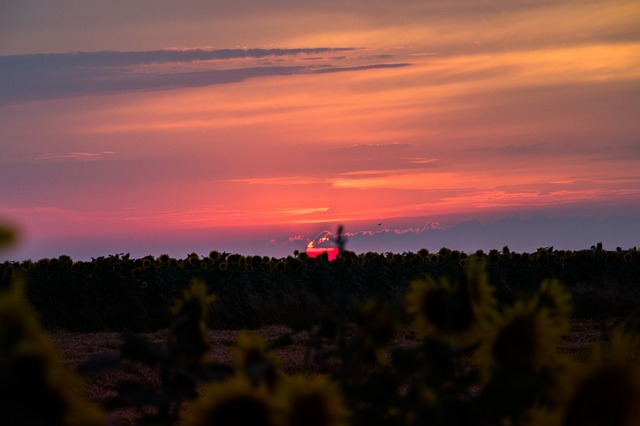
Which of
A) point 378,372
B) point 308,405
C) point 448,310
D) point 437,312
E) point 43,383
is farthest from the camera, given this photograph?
point 378,372

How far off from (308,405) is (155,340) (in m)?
11.4

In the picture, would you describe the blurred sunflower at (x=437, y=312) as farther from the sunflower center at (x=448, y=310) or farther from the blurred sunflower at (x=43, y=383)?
the blurred sunflower at (x=43, y=383)

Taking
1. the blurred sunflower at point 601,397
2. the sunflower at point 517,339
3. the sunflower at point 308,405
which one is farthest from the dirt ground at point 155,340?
the blurred sunflower at point 601,397

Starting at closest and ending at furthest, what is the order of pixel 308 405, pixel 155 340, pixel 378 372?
pixel 308 405 → pixel 378 372 → pixel 155 340

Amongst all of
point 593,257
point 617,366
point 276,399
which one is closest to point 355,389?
point 276,399

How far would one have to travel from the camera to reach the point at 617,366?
1.58 meters

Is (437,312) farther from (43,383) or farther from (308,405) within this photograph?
(43,383)

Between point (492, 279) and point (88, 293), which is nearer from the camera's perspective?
point (88, 293)

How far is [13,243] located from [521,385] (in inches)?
46.6

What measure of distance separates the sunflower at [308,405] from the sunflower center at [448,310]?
0.38 m

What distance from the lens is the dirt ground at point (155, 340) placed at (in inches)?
360

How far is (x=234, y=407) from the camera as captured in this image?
1540 mm

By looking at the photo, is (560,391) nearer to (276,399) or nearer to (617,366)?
(617,366)

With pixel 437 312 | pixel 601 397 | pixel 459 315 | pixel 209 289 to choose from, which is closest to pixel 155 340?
pixel 209 289
